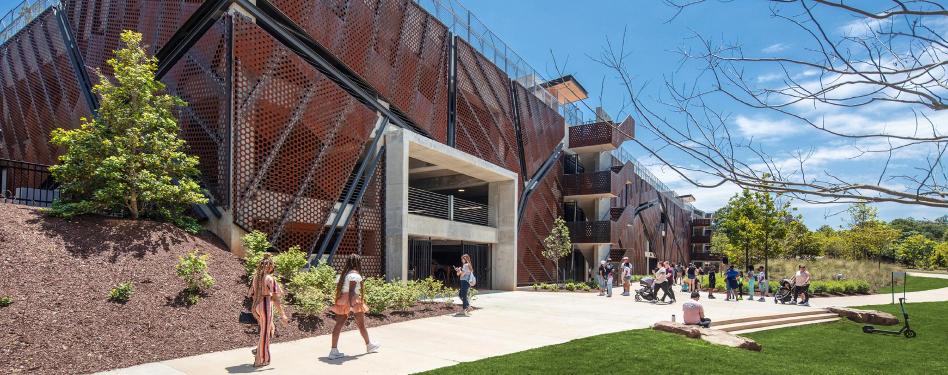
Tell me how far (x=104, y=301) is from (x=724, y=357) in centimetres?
970

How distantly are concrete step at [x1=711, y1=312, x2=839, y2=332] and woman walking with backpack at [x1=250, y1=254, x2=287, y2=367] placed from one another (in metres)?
10.2

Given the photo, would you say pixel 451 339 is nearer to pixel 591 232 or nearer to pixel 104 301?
pixel 104 301

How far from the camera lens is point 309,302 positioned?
33.8 ft

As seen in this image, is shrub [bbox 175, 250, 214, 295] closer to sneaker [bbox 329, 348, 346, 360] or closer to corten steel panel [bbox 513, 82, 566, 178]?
sneaker [bbox 329, 348, 346, 360]

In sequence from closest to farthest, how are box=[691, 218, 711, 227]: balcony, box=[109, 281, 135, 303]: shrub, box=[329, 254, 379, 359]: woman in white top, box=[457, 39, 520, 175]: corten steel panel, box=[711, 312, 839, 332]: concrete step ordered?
box=[329, 254, 379, 359]: woman in white top → box=[109, 281, 135, 303]: shrub → box=[711, 312, 839, 332]: concrete step → box=[457, 39, 520, 175]: corten steel panel → box=[691, 218, 711, 227]: balcony

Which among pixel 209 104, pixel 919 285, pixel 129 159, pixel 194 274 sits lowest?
pixel 919 285

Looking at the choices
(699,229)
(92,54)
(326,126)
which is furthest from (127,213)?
(699,229)

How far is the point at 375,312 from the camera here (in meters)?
12.0

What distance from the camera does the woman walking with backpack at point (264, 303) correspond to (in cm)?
726

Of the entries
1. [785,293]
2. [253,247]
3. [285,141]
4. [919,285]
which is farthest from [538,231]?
[919,285]

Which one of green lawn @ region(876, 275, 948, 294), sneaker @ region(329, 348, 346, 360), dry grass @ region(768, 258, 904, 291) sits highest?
sneaker @ region(329, 348, 346, 360)

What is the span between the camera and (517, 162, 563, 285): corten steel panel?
90.5ft

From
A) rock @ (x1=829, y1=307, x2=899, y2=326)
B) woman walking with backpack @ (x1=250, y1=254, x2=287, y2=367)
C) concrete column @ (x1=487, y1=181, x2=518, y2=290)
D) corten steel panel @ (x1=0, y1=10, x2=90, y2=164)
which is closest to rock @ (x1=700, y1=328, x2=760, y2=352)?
woman walking with backpack @ (x1=250, y1=254, x2=287, y2=367)

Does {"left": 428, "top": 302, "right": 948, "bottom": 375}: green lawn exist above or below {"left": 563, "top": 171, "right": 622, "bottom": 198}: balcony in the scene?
below
